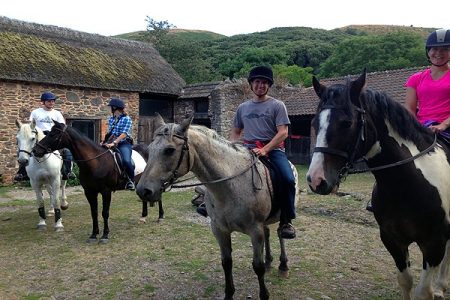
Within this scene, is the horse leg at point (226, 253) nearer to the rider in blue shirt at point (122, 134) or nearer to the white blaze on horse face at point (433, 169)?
the white blaze on horse face at point (433, 169)

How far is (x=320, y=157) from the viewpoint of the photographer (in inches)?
106

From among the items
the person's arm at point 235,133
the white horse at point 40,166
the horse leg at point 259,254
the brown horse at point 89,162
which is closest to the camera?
the horse leg at point 259,254

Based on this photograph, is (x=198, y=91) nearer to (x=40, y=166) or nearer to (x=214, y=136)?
(x=40, y=166)

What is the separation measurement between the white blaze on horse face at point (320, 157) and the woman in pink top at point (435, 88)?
4.77 feet

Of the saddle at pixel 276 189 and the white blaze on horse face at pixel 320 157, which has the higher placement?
the white blaze on horse face at pixel 320 157

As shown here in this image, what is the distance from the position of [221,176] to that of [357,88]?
156 cm

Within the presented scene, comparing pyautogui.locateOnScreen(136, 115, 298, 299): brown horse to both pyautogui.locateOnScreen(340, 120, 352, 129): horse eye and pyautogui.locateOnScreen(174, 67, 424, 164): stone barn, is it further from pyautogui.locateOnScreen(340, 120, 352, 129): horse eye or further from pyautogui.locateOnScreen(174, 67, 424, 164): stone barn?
pyautogui.locateOnScreen(174, 67, 424, 164): stone barn

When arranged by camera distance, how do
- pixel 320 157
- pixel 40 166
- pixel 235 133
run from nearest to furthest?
1. pixel 320 157
2. pixel 235 133
3. pixel 40 166

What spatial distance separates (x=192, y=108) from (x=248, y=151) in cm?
1682

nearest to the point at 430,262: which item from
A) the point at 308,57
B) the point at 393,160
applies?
the point at 393,160

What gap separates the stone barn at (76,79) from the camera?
48.5 ft

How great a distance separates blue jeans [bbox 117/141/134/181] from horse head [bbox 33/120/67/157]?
1.12 m

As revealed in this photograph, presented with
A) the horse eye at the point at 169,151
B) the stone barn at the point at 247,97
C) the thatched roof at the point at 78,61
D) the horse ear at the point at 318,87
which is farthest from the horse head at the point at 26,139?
the stone barn at the point at 247,97

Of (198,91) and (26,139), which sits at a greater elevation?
(198,91)
